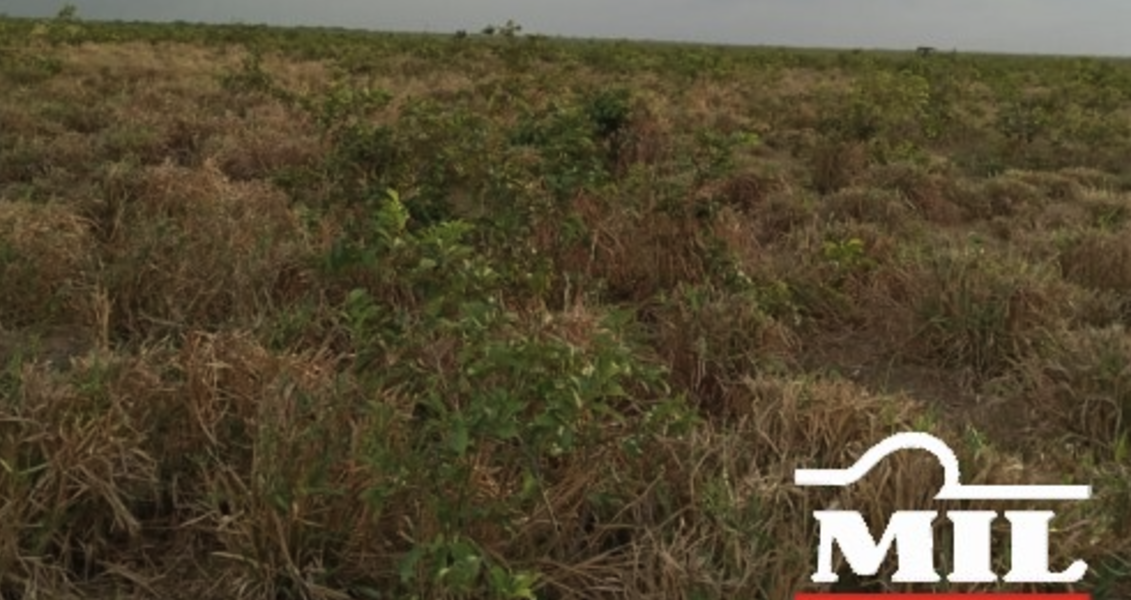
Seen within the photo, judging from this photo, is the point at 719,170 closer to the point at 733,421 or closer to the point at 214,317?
the point at 733,421

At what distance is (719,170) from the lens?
645cm

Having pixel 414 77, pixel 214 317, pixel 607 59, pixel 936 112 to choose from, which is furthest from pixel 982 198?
pixel 607 59

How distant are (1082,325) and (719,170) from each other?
2.02 m

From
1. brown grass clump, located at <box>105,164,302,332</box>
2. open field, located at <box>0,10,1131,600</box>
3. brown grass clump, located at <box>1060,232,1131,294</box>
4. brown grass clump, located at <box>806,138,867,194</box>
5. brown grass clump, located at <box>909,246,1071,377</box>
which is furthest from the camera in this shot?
brown grass clump, located at <box>806,138,867,194</box>

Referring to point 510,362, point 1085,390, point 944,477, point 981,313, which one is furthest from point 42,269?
point 1085,390

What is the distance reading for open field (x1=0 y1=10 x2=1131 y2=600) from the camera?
318 centimetres

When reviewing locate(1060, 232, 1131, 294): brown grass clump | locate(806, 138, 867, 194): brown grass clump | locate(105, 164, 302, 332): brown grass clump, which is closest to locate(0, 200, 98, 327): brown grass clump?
locate(105, 164, 302, 332): brown grass clump

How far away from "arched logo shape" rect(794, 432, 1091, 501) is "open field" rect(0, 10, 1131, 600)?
43 millimetres

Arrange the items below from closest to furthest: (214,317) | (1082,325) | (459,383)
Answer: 1. (459,383)
2. (214,317)
3. (1082,325)

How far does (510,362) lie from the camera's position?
3170 millimetres

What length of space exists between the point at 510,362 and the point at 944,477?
126 centimetres

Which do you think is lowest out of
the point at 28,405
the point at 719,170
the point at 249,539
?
the point at 249,539

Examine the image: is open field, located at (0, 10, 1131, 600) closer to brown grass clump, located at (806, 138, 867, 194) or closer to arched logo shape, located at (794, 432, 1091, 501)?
arched logo shape, located at (794, 432, 1091, 501)

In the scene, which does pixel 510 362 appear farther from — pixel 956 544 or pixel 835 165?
pixel 835 165
